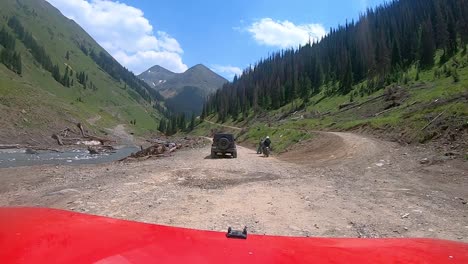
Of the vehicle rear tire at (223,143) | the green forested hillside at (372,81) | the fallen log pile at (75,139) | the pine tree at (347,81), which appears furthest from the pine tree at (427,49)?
the fallen log pile at (75,139)

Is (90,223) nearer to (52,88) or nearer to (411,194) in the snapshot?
(411,194)

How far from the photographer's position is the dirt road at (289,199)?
8961 mm

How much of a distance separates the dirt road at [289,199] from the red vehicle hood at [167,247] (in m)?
3.82

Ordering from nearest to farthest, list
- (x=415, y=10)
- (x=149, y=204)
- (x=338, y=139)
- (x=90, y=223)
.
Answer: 1. (x=90, y=223)
2. (x=149, y=204)
3. (x=338, y=139)
4. (x=415, y=10)

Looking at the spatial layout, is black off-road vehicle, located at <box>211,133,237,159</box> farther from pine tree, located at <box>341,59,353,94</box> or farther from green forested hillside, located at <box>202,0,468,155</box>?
pine tree, located at <box>341,59,353,94</box>

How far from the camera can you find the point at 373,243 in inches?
188

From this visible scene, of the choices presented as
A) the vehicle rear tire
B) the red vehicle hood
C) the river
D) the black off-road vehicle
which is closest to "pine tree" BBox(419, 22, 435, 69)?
the black off-road vehicle

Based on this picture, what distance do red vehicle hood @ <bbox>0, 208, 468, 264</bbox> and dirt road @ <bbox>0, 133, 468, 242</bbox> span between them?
3816mm

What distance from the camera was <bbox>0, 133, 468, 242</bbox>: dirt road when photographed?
8961mm

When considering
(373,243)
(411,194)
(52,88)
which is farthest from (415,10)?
(52,88)

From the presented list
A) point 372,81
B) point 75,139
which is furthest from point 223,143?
point 372,81

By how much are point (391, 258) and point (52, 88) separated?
209 m

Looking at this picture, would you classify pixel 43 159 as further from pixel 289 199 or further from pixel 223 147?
pixel 289 199

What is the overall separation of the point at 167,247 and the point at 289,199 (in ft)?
28.5
